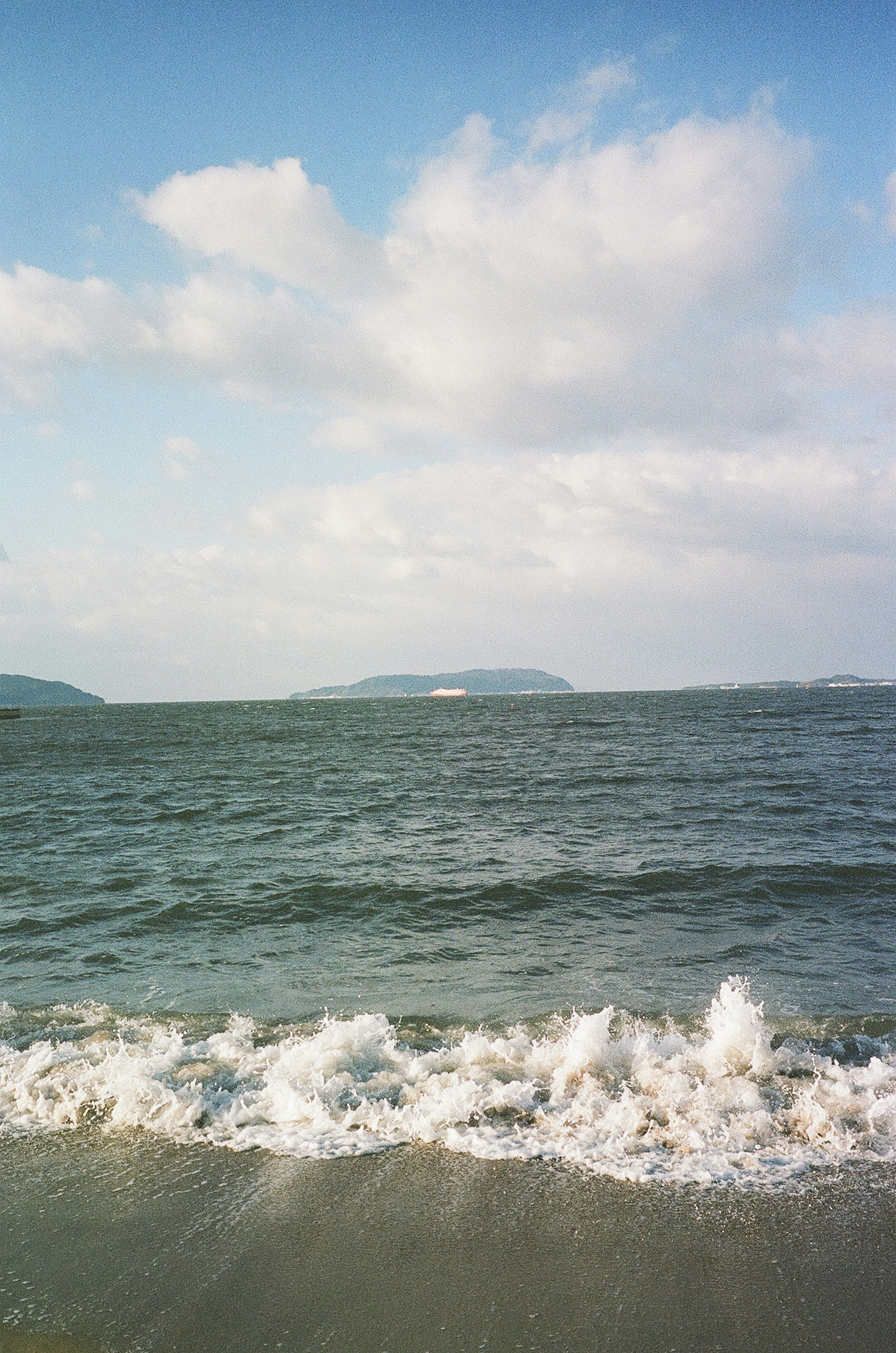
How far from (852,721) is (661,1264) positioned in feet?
246

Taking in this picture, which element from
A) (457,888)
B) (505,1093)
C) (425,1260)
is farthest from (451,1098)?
(457,888)

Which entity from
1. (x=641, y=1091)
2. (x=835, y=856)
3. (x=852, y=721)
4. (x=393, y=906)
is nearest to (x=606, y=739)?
(x=852, y=721)

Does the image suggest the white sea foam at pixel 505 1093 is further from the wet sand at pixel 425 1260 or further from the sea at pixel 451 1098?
the wet sand at pixel 425 1260

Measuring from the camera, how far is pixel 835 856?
61.0ft

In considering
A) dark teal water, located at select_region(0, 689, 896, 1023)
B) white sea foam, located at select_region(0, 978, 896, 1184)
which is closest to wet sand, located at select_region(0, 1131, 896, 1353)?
white sea foam, located at select_region(0, 978, 896, 1184)

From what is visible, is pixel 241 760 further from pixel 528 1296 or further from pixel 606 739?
pixel 528 1296

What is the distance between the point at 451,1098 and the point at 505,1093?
50 cm

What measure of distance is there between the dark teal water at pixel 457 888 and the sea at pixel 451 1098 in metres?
0.11

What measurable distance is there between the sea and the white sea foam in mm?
35

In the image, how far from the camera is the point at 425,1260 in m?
5.00

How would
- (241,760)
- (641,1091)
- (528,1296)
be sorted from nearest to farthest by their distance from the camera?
(528,1296) → (641,1091) → (241,760)

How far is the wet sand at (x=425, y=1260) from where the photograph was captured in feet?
14.4

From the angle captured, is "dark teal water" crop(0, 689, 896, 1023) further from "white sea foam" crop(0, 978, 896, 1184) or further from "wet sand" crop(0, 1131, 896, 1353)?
"wet sand" crop(0, 1131, 896, 1353)

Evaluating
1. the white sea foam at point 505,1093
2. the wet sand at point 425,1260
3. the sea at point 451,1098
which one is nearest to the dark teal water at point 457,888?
the sea at point 451,1098
